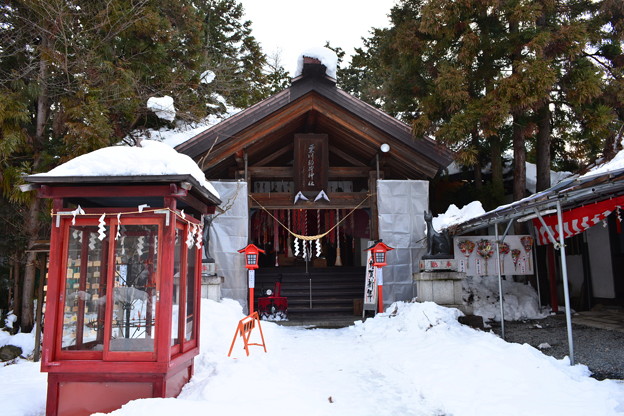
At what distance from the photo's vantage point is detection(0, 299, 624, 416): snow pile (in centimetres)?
476

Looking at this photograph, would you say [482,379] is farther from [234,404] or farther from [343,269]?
[343,269]

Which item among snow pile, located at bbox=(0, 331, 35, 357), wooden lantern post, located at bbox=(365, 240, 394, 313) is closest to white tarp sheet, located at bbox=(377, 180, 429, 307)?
wooden lantern post, located at bbox=(365, 240, 394, 313)

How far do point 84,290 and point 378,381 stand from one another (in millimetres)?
3968

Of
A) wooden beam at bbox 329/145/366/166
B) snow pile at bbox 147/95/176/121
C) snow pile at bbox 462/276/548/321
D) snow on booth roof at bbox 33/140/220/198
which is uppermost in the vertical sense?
snow pile at bbox 147/95/176/121

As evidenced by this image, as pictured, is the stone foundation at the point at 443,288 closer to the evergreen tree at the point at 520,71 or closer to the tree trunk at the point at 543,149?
the evergreen tree at the point at 520,71

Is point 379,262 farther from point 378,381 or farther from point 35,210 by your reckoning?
point 35,210

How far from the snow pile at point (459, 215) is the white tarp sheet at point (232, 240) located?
5215 mm

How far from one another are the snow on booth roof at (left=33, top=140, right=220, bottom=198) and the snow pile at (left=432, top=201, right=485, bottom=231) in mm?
7153

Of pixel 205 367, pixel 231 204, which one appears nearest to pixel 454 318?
pixel 205 367

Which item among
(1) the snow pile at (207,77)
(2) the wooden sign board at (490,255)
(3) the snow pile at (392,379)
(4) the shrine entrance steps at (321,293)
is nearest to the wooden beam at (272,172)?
(4) the shrine entrance steps at (321,293)

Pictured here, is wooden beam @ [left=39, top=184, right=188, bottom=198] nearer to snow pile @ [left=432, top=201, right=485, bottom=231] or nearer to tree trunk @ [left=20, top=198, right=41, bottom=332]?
snow pile @ [left=432, top=201, right=485, bottom=231]

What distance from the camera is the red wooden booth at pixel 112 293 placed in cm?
475

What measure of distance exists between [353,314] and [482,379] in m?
7.79

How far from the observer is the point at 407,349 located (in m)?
8.05
